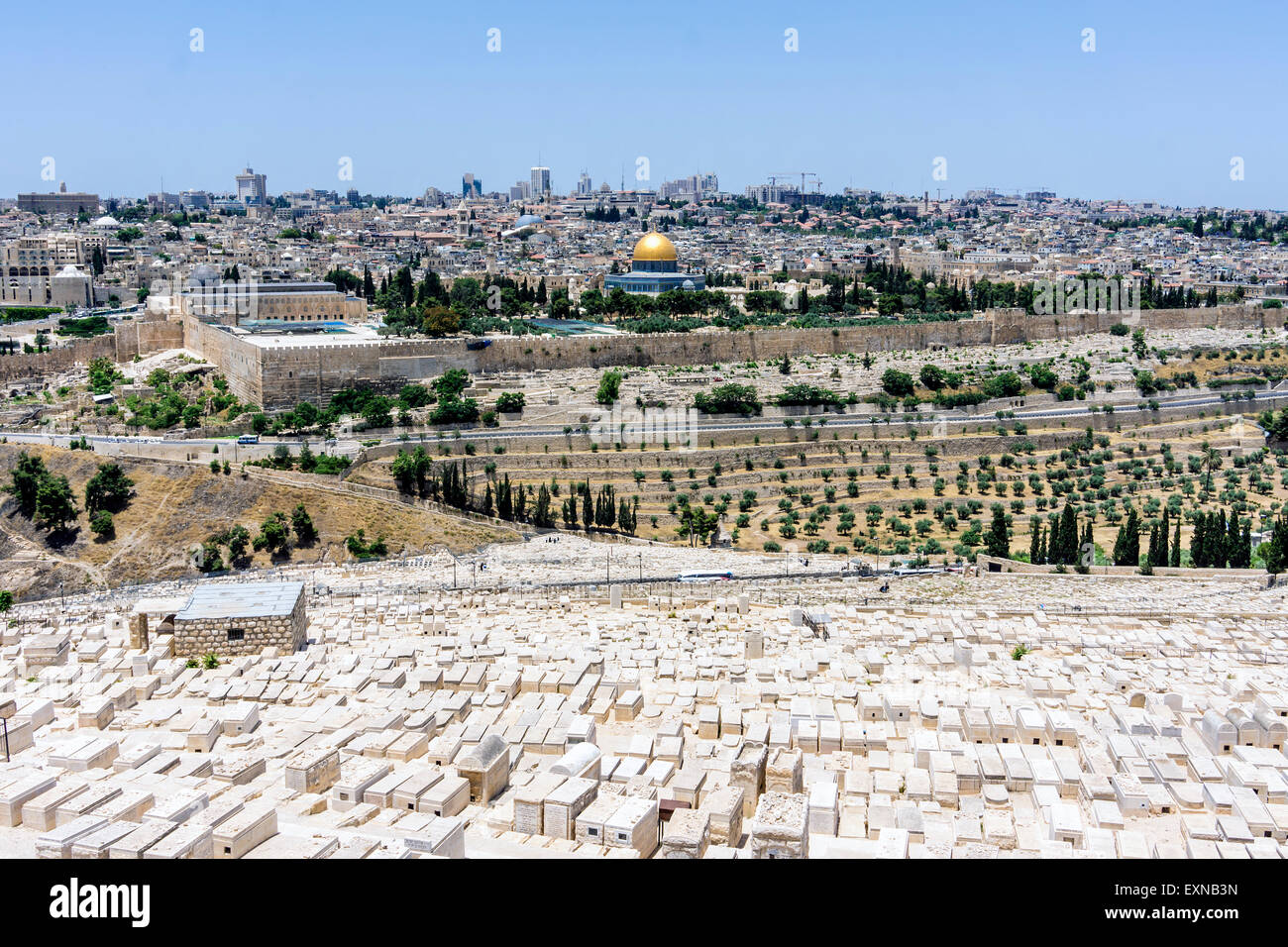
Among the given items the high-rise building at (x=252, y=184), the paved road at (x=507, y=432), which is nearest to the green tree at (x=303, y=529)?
the paved road at (x=507, y=432)

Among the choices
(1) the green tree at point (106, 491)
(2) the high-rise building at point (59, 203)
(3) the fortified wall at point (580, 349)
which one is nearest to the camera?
(1) the green tree at point (106, 491)

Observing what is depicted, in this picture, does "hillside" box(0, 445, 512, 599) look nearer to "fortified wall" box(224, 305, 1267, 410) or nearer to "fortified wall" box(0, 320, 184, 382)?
"fortified wall" box(224, 305, 1267, 410)

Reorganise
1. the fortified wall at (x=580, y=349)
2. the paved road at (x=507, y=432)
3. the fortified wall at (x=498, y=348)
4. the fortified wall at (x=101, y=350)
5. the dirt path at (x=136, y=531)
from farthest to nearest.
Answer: the fortified wall at (x=101, y=350) < the fortified wall at (x=498, y=348) < the fortified wall at (x=580, y=349) < the paved road at (x=507, y=432) < the dirt path at (x=136, y=531)

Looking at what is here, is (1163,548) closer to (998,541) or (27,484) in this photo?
(998,541)

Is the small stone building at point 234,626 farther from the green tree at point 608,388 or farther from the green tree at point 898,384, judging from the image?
the green tree at point 898,384

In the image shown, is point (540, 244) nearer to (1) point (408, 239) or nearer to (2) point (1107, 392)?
(1) point (408, 239)

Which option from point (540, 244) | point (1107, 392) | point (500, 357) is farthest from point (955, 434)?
point (540, 244)

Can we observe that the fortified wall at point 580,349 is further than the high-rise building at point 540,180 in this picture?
No
